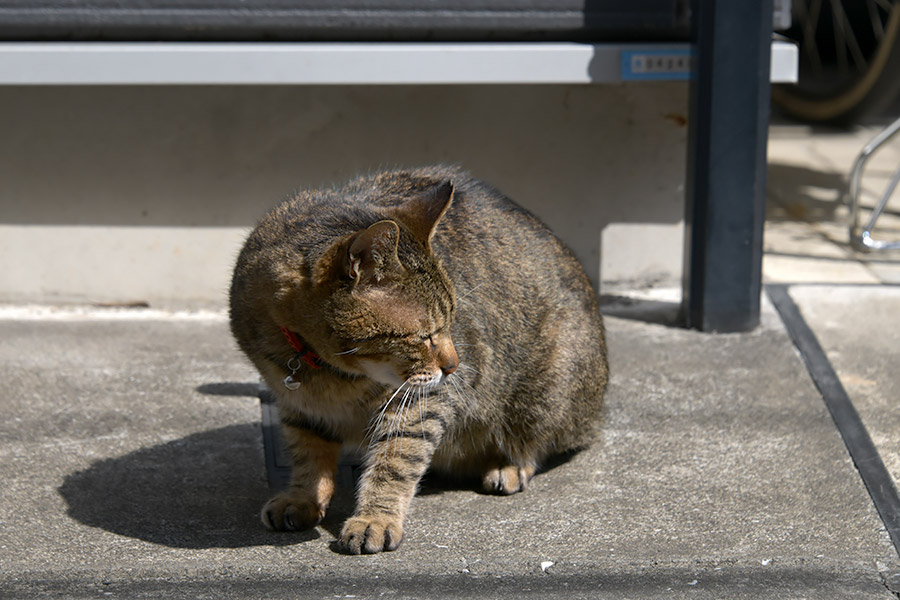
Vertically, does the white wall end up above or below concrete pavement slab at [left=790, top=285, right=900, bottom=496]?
above

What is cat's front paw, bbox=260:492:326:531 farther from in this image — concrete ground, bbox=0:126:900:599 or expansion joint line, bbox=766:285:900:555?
expansion joint line, bbox=766:285:900:555

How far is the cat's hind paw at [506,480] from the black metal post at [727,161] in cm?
159

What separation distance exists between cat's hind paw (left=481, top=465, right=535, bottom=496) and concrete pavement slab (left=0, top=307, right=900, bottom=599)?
41 millimetres

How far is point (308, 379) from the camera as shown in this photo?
2.84 metres

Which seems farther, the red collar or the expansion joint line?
the expansion joint line

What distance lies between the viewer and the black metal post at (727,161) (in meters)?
4.27

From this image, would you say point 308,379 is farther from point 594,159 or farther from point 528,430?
point 594,159

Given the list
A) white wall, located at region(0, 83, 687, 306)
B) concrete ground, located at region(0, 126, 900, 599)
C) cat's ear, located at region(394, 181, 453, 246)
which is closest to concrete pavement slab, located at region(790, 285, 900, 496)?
concrete ground, located at region(0, 126, 900, 599)

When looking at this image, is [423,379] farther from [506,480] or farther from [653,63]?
[653,63]

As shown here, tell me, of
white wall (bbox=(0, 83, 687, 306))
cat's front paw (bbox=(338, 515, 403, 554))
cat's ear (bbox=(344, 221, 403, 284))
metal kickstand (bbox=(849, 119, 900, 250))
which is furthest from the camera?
metal kickstand (bbox=(849, 119, 900, 250))

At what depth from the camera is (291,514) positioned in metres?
2.99

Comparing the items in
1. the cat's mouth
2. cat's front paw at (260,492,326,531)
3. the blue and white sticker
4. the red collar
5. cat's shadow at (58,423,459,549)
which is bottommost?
cat's shadow at (58,423,459,549)

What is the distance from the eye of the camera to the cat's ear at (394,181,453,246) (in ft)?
9.09

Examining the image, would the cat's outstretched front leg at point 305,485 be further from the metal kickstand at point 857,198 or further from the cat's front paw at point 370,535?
the metal kickstand at point 857,198
